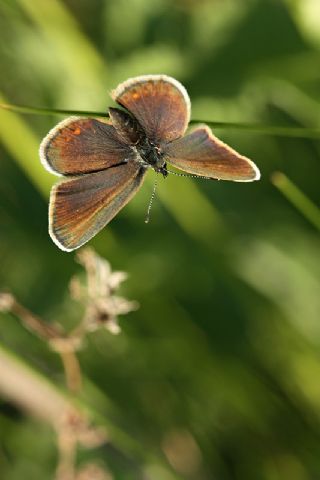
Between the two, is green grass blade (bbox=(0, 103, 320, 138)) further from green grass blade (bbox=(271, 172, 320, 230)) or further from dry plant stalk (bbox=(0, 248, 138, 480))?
dry plant stalk (bbox=(0, 248, 138, 480))

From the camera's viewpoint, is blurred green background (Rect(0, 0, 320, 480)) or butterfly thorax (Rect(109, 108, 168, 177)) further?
blurred green background (Rect(0, 0, 320, 480))

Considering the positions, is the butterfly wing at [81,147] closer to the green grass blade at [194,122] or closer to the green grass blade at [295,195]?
the green grass blade at [194,122]

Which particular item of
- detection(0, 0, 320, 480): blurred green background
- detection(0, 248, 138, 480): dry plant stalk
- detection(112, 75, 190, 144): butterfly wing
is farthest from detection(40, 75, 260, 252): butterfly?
detection(0, 0, 320, 480): blurred green background

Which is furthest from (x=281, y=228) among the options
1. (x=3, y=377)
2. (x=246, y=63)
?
(x=3, y=377)

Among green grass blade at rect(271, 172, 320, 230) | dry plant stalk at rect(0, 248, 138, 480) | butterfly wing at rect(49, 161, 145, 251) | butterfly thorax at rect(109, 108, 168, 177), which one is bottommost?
dry plant stalk at rect(0, 248, 138, 480)

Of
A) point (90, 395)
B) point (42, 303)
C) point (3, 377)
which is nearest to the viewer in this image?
point (3, 377)

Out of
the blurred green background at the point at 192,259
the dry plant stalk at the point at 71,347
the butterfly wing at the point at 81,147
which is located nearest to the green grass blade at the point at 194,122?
the butterfly wing at the point at 81,147

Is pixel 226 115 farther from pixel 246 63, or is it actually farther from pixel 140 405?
pixel 140 405
